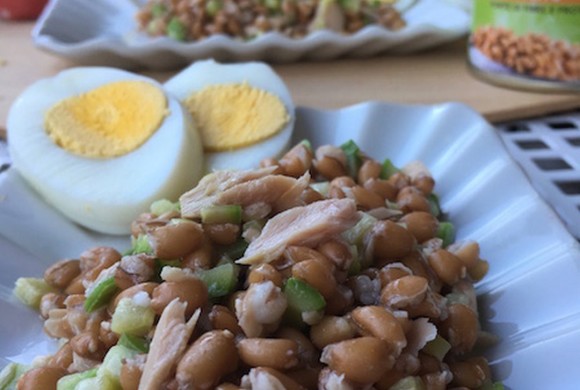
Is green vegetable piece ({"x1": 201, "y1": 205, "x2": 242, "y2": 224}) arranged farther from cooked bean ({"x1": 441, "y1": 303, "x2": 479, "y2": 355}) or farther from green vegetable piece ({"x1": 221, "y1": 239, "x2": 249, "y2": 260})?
cooked bean ({"x1": 441, "y1": 303, "x2": 479, "y2": 355})

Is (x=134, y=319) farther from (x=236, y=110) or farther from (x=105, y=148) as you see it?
(x=236, y=110)

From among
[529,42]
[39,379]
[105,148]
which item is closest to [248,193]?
[39,379]

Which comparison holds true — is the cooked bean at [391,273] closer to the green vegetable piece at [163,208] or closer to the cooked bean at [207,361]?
the cooked bean at [207,361]

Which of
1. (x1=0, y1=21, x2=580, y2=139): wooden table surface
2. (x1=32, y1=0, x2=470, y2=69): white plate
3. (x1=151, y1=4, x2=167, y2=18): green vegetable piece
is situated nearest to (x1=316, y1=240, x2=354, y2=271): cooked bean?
(x1=0, y1=21, x2=580, y2=139): wooden table surface

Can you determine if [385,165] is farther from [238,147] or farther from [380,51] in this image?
[380,51]

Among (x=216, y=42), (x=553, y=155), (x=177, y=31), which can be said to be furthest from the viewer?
(x=177, y=31)
